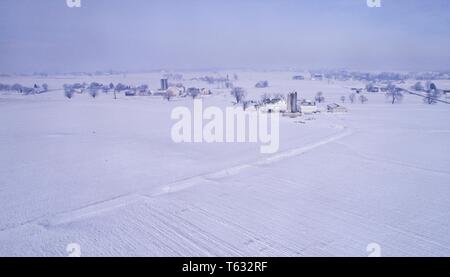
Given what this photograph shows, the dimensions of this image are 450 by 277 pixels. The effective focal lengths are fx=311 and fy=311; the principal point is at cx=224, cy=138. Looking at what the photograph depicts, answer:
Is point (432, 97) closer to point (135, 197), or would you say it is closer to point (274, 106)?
point (274, 106)

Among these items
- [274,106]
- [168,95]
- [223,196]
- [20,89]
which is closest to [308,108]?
[274,106]

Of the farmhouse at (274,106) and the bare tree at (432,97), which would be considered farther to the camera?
the bare tree at (432,97)

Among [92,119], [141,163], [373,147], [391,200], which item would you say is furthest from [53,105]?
[391,200]

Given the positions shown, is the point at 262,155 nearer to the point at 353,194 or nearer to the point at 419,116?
the point at 353,194

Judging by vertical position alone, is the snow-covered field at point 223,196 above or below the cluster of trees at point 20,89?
below

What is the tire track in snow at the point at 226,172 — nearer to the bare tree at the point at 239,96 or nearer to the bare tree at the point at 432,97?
the bare tree at the point at 239,96

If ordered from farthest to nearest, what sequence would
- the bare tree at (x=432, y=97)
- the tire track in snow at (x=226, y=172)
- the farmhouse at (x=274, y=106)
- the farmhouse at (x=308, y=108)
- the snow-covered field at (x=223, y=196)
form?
1. the bare tree at (x=432, y=97)
2. the farmhouse at (x=308, y=108)
3. the farmhouse at (x=274, y=106)
4. the tire track in snow at (x=226, y=172)
5. the snow-covered field at (x=223, y=196)

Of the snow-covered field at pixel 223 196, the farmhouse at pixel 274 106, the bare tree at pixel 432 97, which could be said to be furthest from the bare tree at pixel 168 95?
the bare tree at pixel 432 97
